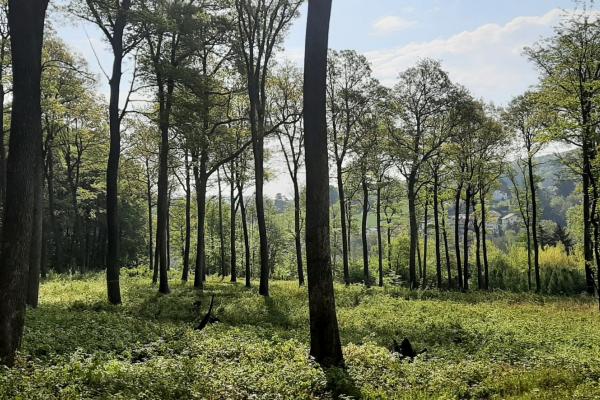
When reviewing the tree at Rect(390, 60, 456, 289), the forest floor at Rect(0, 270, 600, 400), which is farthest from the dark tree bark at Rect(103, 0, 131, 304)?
the tree at Rect(390, 60, 456, 289)

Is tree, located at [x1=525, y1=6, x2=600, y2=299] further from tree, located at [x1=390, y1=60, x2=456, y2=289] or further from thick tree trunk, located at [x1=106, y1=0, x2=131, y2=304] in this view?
thick tree trunk, located at [x1=106, y1=0, x2=131, y2=304]

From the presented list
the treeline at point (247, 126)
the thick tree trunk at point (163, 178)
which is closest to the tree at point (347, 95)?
the treeline at point (247, 126)

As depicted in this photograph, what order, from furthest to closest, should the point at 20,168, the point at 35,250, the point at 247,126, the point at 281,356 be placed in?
the point at 247,126 → the point at 35,250 → the point at 281,356 → the point at 20,168

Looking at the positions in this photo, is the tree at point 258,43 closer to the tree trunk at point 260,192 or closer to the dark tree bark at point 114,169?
the tree trunk at point 260,192

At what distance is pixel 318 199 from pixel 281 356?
324cm

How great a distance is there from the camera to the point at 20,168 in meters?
7.86

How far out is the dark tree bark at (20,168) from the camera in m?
7.49

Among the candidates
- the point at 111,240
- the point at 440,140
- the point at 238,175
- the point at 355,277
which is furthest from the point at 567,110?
the point at 355,277

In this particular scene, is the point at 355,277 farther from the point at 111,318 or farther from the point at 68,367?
the point at 68,367

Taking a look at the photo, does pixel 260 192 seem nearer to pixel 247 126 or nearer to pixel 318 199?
pixel 247 126

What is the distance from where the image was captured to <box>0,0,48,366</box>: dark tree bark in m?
7.49

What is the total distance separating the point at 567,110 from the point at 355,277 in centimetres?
3067

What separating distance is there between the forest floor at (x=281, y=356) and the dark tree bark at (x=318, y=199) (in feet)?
2.06

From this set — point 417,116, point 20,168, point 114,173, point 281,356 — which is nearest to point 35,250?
point 114,173
